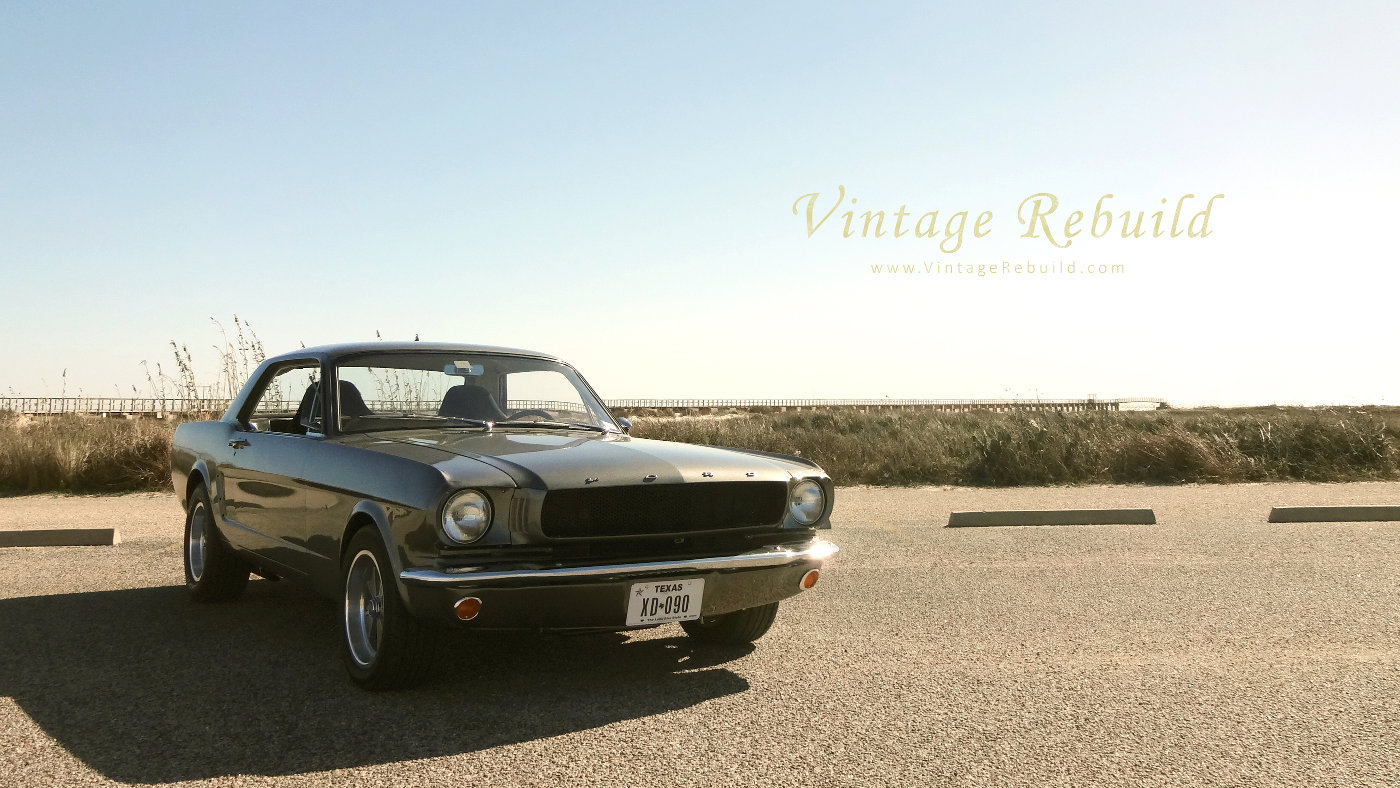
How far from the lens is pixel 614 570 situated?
422 centimetres

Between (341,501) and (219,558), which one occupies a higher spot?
(341,501)

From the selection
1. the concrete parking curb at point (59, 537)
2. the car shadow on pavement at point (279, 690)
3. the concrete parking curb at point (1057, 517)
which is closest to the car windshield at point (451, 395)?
the car shadow on pavement at point (279, 690)

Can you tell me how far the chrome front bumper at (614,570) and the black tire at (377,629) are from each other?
24cm

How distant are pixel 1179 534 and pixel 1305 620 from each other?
3710 millimetres

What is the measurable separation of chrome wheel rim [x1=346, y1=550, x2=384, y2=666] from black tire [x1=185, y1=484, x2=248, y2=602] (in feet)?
6.29

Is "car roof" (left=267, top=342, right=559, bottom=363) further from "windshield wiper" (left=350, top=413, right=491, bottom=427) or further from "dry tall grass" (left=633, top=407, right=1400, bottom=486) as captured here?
"dry tall grass" (left=633, top=407, right=1400, bottom=486)

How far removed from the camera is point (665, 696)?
4.47 meters

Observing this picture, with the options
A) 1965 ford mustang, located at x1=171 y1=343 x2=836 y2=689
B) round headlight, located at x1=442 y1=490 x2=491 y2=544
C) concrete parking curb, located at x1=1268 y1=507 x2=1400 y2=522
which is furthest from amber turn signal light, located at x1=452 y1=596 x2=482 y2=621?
concrete parking curb, located at x1=1268 y1=507 x2=1400 y2=522

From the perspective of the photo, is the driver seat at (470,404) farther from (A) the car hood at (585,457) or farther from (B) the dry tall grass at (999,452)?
(B) the dry tall grass at (999,452)

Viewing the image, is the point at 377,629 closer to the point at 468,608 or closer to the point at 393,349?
the point at 468,608

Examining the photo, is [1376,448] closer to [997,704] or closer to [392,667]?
[997,704]

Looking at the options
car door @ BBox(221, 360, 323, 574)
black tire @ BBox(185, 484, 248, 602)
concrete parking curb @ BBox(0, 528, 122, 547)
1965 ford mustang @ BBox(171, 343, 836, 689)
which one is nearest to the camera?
1965 ford mustang @ BBox(171, 343, 836, 689)

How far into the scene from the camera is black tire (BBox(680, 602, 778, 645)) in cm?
529

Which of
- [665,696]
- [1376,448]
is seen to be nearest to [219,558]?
[665,696]
